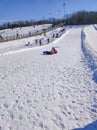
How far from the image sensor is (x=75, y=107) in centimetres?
701

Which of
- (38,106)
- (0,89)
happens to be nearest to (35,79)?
(0,89)

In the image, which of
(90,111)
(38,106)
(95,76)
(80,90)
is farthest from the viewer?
(95,76)

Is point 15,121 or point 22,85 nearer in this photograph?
point 15,121

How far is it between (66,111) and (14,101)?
2.06 meters

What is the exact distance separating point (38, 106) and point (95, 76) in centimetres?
425

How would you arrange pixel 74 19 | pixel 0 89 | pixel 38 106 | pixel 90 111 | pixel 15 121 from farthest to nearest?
1. pixel 74 19
2. pixel 0 89
3. pixel 38 106
4. pixel 90 111
5. pixel 15 121

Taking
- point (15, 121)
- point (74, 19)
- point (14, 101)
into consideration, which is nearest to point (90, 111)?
point (15, 121)

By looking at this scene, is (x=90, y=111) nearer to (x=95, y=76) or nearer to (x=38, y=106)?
(x=38, y=106)

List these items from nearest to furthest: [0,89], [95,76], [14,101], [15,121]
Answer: [15,121]
[14,101]
[0,89]
[95,76]

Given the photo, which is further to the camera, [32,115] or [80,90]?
[80,90]

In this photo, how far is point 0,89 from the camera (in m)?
9.36

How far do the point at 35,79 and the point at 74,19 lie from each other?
373 ft

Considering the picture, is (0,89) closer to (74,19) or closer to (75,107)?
(75,107)

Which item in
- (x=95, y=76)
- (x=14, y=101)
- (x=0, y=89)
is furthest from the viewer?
(x=95, y=76)
